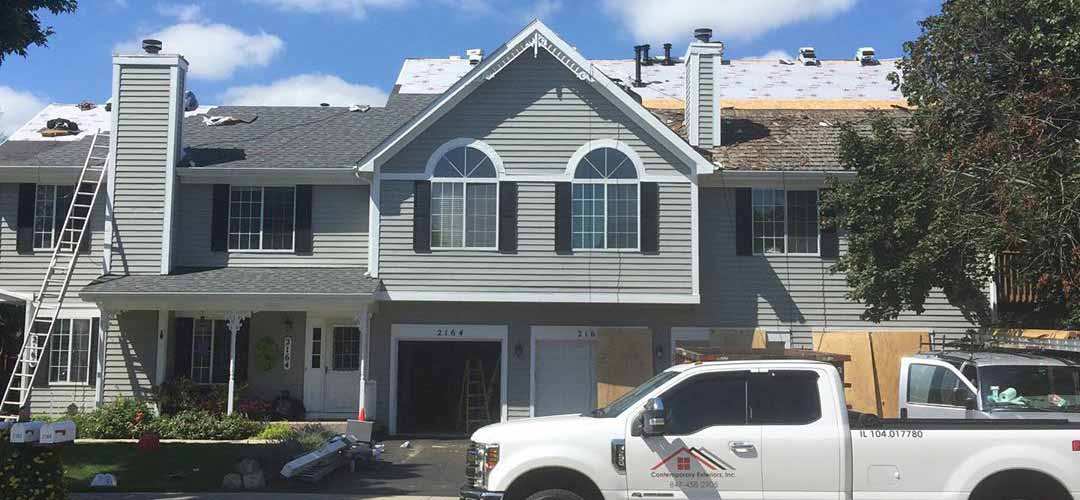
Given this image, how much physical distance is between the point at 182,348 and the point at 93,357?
1.70 meters

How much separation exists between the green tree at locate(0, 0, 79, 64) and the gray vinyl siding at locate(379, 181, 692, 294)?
709 cm

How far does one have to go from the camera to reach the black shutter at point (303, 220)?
19.4 metres

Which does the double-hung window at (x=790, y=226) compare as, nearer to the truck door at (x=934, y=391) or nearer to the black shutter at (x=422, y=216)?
the truck door at (x=934, y=391)

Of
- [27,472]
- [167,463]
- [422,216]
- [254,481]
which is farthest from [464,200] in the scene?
[27,472]

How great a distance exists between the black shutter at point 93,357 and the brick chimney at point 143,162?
1253 mm

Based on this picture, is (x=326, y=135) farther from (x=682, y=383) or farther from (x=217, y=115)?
Answer: (x=682, y=383)

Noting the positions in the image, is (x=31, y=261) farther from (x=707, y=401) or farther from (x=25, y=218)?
(x=707, y=401)

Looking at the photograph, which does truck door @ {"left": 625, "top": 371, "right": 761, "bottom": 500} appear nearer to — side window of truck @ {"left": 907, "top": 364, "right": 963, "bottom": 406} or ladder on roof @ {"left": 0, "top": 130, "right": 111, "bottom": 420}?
side window of truck @ {"left": 907, "top": 364, "right": 963, "bottom": 406}

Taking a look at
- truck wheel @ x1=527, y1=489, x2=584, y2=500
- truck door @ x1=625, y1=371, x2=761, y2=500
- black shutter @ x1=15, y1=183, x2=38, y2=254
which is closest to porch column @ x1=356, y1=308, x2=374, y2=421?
black shutter @ x1=15, y1=183, x2=38, y2=254

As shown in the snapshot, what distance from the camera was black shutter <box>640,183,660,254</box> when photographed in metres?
18.5

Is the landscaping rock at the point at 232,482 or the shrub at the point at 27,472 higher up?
the shrub at the point at 27,472

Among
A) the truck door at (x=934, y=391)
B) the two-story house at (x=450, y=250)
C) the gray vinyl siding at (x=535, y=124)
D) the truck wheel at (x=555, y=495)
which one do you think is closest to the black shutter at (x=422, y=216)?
the two-story house at (x=450, y=250)

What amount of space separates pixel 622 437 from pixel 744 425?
108 cm

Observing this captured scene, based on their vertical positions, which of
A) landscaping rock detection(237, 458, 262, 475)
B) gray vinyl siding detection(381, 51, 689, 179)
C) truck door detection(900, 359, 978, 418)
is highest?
gray vinyl siding detection(381, 51, 689, 179)
